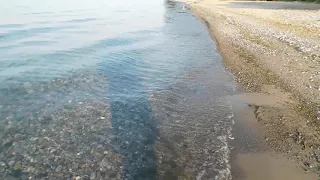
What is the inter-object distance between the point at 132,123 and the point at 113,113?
1250 mm

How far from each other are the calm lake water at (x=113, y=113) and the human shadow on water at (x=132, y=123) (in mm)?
34

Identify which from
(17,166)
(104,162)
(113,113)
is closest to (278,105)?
(113,113)

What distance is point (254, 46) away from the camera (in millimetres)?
21281

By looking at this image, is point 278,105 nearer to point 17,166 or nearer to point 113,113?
point 113,113

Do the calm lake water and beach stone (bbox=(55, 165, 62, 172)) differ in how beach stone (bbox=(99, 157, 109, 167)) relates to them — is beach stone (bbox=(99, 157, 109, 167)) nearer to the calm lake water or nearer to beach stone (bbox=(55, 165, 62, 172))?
the calm lake water

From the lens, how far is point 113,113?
10.9 m

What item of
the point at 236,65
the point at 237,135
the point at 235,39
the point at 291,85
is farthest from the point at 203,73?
the point at 235,39

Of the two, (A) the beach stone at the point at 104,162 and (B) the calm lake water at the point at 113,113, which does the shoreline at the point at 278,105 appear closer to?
(B) the calm lake water at the point at 113,113

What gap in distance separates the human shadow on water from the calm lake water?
3 centimetres

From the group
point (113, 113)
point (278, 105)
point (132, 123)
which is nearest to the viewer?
point (132, 123)

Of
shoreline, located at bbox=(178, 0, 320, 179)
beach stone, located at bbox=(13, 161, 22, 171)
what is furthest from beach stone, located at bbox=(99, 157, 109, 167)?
shoreline, located at bbox=(178, 0, 320, 179)

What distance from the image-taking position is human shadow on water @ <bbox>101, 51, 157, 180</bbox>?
7572mm

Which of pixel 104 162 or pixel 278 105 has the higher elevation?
pixel 278 105

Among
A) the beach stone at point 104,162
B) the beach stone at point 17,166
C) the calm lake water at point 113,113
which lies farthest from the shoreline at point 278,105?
the beach stone at point 17,166
